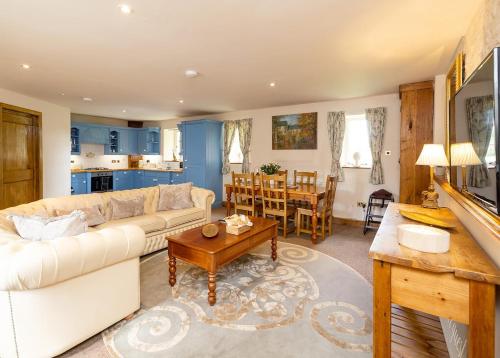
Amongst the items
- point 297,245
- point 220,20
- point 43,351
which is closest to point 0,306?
point 43,351

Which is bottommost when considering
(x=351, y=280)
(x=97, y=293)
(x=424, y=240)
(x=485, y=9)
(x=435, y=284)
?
(x=351, y=280)

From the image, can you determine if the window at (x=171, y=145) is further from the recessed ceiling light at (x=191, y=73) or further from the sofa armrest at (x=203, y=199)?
the recessed ceiling light at (x=191, y=73)

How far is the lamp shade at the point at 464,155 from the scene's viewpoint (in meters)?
1.56

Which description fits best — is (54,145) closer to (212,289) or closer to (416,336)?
(212,289)

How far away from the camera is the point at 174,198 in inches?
159

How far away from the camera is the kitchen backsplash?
7410mm

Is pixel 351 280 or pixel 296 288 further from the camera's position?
pixel 351 280

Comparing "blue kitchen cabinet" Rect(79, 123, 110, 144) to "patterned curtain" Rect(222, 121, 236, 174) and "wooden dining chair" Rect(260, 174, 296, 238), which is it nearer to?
"patterned curtain" Rect(222, 121, 236, 174)

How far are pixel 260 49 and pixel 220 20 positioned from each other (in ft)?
2.25

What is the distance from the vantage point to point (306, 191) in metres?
4.20

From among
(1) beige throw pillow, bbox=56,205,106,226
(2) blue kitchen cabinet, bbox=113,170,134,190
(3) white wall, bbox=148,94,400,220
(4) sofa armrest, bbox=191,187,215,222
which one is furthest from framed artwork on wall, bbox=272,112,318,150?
(2) blue kitchen cabinet, bbox=113,170,134,190

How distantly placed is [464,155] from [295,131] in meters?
4.08

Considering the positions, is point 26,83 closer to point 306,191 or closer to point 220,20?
point 220,20

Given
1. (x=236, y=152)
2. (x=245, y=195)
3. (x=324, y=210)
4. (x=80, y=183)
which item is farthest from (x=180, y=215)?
(x=80, y=183)
